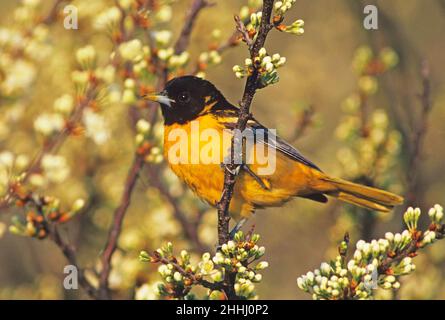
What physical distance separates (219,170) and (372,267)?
1.61 m

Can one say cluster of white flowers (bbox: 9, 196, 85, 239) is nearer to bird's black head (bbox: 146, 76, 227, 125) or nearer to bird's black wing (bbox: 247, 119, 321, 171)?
bird's black head (bbox: 146, 76, 227, 125)

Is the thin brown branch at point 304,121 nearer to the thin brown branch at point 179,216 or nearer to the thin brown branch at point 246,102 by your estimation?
the thin brown branch at point 179,216

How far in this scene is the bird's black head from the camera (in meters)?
4.42

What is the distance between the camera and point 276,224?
6625mm

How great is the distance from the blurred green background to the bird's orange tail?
10.6 inches

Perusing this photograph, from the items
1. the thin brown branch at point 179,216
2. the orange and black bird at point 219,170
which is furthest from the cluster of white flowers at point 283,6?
the thin brown branch at point 179,216

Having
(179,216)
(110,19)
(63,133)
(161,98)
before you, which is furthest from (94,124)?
(179,216)

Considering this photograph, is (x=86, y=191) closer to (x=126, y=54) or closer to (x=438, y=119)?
(x=126, y=54)

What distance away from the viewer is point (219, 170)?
163 inches

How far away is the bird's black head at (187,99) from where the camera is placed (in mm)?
4418

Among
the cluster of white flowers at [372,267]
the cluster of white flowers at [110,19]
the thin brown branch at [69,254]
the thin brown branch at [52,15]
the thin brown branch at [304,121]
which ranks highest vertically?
the thin brown branch at [52,15]

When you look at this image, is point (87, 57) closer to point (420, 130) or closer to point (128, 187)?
point (128, 187)
